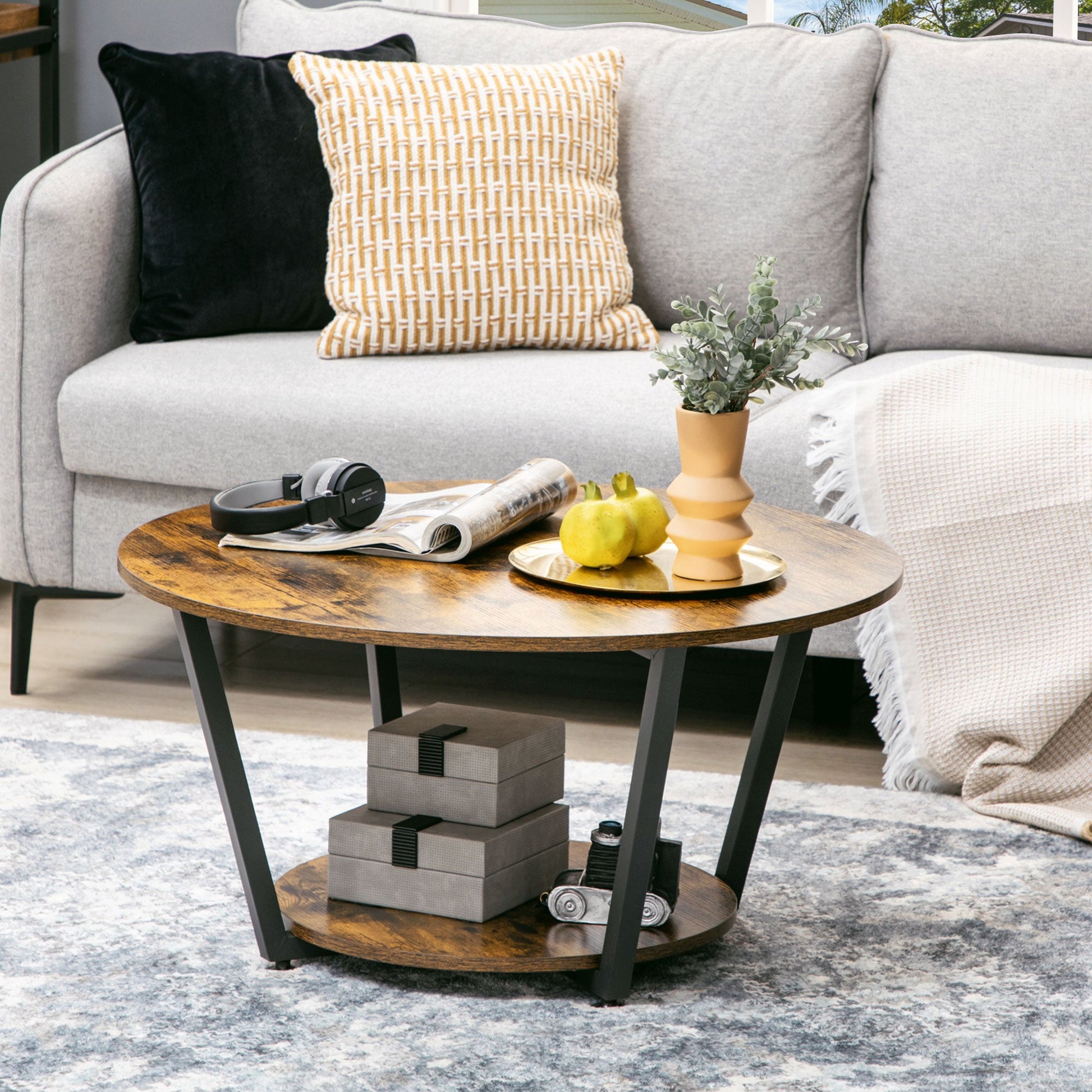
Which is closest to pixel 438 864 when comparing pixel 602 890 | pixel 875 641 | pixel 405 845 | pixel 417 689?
pixel 405 845

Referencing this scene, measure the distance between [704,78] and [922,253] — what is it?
0.46 meters

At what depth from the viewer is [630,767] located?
2008 mm

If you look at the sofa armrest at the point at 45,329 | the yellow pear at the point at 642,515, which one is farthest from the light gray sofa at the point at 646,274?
the yellow pear at the point at 642,515

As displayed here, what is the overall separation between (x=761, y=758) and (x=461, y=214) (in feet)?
3.64

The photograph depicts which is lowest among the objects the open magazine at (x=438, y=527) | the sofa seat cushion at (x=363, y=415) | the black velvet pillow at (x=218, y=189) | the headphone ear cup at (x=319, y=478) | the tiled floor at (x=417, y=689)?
the tiled floor at (x=417, y=689)

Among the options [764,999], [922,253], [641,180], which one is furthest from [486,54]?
[764,999]

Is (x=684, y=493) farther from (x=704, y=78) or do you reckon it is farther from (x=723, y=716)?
(x=704, y=78)

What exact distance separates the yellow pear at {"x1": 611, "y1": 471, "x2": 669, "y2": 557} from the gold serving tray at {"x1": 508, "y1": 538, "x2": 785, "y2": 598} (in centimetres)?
2

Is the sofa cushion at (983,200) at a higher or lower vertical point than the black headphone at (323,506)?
higher

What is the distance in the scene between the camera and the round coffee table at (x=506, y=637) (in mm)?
1182

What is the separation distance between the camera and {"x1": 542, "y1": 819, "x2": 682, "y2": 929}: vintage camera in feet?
4.52

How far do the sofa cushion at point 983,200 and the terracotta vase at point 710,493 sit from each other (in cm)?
119

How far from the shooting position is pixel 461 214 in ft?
7.43

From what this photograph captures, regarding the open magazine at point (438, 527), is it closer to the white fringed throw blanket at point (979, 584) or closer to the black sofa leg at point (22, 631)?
the white fringed throw blanket at point (979, 584)
